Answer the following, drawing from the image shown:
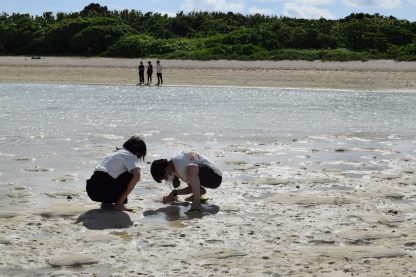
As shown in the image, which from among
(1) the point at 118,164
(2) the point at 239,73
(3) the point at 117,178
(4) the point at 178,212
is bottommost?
(4) the point at 178,212

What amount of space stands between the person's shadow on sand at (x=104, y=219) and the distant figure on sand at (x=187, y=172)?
738mm

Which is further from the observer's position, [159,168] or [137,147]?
[159,168]

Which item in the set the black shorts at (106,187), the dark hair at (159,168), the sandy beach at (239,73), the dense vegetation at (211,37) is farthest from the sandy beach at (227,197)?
the dense vegetation at (211,37)

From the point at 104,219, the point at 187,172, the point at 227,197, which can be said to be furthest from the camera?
the point at 227,197

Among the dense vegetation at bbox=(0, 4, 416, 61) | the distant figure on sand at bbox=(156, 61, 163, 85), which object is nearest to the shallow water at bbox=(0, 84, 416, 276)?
the distant figure on sand at bbox=(156, 61, 163, 85)

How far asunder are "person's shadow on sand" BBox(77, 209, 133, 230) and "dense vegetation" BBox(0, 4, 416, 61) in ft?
119

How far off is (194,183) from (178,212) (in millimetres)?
390

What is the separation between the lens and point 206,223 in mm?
6934

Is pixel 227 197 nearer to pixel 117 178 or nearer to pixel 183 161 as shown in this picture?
pixel 183 161

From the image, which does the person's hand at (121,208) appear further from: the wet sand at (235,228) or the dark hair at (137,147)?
the dark hair at (137,147)

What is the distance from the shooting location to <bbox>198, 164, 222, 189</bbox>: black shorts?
7.97m

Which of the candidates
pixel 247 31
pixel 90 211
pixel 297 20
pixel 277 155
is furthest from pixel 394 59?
pixel 90 211

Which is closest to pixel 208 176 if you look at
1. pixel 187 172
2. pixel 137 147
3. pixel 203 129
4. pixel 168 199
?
pixel 187 172

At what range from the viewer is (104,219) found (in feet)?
23.3
